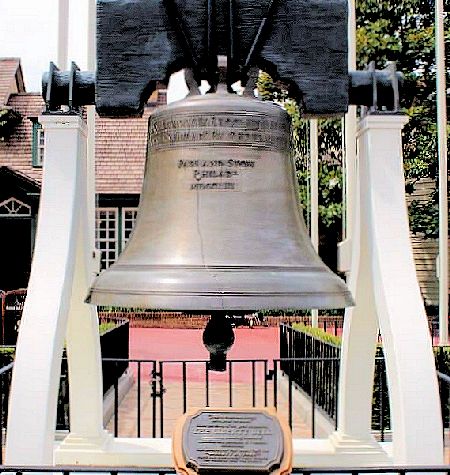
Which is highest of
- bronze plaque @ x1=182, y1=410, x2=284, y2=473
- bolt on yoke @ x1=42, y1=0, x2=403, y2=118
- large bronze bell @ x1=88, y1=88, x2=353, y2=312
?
bolt on yoke @ x1=42, y1=0, x2=403, y2=118

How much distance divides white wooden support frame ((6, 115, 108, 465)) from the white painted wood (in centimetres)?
164

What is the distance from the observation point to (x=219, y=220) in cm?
342

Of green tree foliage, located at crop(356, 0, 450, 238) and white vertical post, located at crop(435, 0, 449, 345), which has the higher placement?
green tree foliage, located at crop(356, 0, 450, 238)

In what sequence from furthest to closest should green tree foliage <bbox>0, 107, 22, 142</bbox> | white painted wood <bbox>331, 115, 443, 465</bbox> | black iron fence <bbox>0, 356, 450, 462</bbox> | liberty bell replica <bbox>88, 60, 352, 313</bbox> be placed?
1. green tree foliage <bbox>0, 107, 22, 142</bbox>
2. black iron fence <bbox>0, 356, 450, 462</bbox>
3. white painted wood <bbox>331, 115, 443, 465</bbox>
4. liberty bell replica <bbox>88, 60, 352, 313</bbox>

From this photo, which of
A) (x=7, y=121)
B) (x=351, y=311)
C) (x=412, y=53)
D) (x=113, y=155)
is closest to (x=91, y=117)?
(x=351, y=311)

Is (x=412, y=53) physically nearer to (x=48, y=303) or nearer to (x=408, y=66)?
(x=408, y=66)

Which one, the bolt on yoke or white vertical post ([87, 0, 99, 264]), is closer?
the bolt on yoke

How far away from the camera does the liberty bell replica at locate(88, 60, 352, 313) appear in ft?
10.3

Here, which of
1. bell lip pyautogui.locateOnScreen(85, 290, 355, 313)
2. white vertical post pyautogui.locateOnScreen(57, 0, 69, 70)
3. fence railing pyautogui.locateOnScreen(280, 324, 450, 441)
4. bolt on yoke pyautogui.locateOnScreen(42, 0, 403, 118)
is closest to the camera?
bell lip pyautogui.locateOnScreen(85, 290, 355, 313)

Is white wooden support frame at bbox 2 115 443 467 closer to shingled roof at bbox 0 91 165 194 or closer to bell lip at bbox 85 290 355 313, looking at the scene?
bell lip at bbox 85 290 355 313

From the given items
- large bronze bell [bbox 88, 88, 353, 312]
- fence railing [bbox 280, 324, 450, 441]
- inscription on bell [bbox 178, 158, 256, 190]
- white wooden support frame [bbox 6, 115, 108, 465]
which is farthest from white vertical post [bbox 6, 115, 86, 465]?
fence railing [bbox 280, 324, 450, 441]

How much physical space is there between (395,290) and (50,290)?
6.08 feet

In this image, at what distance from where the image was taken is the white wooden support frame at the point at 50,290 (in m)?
3.86

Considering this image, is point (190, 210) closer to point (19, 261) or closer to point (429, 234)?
point (429, 234)
